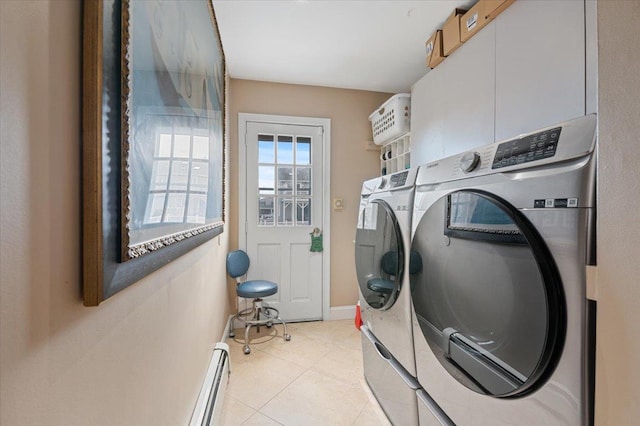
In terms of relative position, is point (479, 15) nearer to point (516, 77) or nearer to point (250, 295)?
point (516, 77)

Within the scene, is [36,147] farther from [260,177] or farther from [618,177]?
[260,177]

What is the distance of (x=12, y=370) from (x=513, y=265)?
0.93 metres

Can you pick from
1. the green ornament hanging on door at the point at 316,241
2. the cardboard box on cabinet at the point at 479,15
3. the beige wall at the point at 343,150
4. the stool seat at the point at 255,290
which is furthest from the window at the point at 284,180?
the cardboard box on cabinet at the point at 479,15

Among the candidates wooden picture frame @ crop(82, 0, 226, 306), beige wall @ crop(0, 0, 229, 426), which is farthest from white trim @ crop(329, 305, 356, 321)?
beige wall @ crop(0, 0, 229, 426)

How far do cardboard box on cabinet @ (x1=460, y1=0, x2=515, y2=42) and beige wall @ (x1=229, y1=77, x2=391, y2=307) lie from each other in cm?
140

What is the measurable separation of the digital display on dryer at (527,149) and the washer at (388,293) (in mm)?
415

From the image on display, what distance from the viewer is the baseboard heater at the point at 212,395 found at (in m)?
1.11

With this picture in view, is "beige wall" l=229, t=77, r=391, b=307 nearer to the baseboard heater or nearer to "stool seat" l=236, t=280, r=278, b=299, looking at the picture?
"stool seat" l=236, t=280, r=278, b=299

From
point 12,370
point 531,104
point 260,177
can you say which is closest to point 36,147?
point 12,370

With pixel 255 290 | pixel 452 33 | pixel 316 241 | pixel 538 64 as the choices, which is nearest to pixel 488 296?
pixel 538 64

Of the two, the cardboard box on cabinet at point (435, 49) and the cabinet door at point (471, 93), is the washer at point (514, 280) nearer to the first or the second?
the cabinet door at point (471, 93)

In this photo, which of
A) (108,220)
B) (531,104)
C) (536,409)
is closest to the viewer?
(108,220)

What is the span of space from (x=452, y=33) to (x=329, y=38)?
32.5 inches

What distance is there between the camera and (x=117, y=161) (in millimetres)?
485
